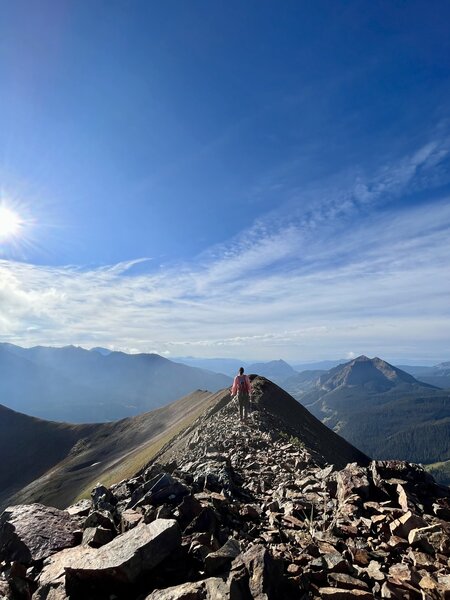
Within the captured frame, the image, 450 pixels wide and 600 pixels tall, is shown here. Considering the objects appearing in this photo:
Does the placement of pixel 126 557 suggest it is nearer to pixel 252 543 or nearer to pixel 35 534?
pixel 252 543

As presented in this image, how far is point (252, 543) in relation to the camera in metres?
10.2

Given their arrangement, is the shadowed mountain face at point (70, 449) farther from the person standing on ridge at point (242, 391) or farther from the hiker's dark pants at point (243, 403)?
the person standing on ridge at point (242, 391)

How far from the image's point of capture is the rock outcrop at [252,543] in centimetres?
800

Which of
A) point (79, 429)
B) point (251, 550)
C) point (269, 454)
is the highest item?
point (251, 550)

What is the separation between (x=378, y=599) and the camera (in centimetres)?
761

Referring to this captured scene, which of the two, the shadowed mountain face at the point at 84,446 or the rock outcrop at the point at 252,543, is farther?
the shadowed mountain face at the point at 84,446

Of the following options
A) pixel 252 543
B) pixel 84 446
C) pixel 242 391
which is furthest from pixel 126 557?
pixel 84 446

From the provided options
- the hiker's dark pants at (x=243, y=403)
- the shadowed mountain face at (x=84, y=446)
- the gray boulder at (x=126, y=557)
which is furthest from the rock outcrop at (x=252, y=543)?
the shadowed mountain face at (x=84, y=446)

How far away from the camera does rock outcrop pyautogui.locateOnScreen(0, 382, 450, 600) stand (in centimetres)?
800

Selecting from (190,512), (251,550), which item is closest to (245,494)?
(190,512)

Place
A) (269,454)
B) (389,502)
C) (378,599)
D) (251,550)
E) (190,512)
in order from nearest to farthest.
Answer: (378,599)
(251,550)
(190,512)
(389,502)
(269,454)

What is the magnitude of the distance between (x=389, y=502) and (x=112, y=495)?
10.4m

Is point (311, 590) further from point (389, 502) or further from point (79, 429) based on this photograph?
point (79, 429)

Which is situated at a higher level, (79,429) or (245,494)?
(245,494)
